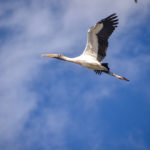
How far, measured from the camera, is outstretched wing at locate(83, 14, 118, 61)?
13477mm

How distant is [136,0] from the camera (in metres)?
9.56

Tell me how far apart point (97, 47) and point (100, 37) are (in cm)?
52

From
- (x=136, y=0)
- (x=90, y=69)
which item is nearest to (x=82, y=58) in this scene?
(x=90, y=69)

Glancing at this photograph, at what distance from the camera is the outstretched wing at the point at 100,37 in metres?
13.5

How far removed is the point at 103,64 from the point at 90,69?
2.40 ft

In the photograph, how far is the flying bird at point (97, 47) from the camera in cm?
1349

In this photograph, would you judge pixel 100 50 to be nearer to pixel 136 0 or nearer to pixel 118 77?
pixel 118 77

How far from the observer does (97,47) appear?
45.6 feet

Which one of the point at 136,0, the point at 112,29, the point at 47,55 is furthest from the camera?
Result: the point at 47,55

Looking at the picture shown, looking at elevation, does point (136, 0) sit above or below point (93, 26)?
below

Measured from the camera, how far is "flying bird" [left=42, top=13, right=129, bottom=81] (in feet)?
44.3

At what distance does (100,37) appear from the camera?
44.7 feet

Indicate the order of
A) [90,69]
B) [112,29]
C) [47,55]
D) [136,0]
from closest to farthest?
[136,0]
[112,29]
[90,69]
[47,55]

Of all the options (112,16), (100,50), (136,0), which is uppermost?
(112,16)
